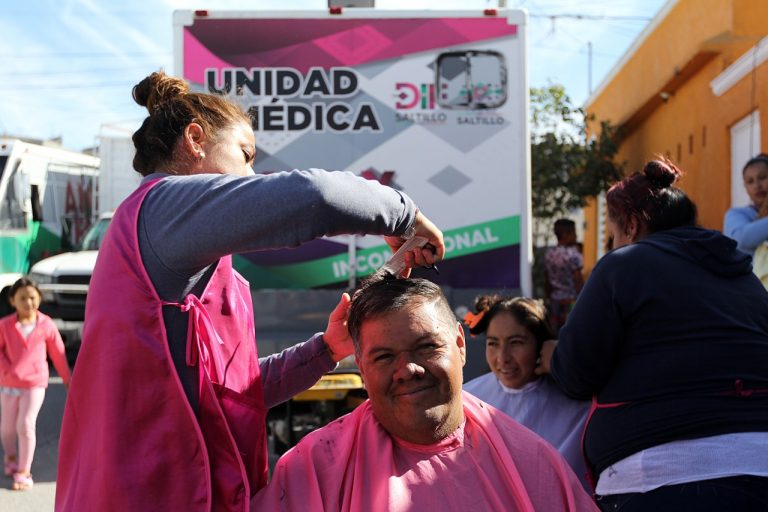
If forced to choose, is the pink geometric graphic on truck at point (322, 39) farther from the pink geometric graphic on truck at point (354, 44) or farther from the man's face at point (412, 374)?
the man's face at point (412, 374)

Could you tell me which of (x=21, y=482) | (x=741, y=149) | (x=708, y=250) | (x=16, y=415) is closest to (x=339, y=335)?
(x=708, y=250)

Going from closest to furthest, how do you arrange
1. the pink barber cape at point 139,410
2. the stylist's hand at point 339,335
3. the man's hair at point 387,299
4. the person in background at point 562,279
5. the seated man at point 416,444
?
the pink barber cape at point 139,410
the seated man at point 416,444
the man's hair at point 387,299
the stylist's hand at point 339,335
the person in background at point 562,279

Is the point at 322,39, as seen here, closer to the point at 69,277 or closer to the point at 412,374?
the point at 412,374

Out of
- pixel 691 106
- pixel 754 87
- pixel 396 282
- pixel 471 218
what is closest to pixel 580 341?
pixel 396 282

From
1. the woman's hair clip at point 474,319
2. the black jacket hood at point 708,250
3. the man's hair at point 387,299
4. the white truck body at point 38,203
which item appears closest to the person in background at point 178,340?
the man's hair at point 387,299

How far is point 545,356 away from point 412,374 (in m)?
1.56

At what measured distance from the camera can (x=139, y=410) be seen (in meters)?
1.78

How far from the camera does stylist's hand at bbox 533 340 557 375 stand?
3561 millimetres

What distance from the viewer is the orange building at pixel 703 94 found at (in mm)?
9227

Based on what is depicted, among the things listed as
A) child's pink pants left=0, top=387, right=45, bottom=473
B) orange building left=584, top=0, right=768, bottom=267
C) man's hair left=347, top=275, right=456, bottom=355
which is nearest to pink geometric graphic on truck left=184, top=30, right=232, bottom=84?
child's pink pants left=0, top=387, right=45, bottom=473

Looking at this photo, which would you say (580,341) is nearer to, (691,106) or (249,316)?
(249,316)

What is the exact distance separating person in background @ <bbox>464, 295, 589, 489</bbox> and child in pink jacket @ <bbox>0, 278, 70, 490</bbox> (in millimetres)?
3898

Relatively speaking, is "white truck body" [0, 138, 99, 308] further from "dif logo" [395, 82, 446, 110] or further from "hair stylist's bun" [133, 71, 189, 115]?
"hair stylist's bun" [133, 71, 189, 115]

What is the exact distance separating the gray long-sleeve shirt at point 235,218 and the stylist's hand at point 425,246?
12 cm
